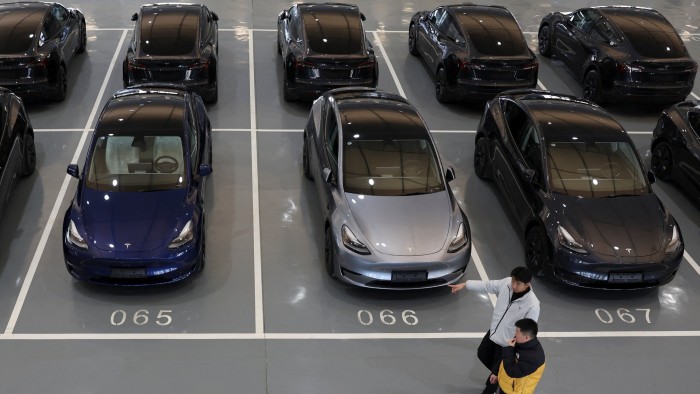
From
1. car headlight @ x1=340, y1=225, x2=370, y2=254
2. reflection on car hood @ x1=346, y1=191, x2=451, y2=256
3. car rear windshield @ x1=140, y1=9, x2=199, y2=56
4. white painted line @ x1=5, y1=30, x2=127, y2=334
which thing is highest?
car rear windshield @ x1=140, y1=9, x2=199, y2=56

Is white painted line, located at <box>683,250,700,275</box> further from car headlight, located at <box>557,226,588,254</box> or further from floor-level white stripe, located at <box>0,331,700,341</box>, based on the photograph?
car headlight, located at <box>557,226,588,254</box>

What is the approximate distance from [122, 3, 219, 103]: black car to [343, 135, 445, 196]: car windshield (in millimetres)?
4309

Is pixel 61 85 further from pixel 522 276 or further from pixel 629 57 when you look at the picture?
pixel 522 276

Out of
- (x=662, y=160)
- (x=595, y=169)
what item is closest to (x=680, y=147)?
(x=662, y=160)

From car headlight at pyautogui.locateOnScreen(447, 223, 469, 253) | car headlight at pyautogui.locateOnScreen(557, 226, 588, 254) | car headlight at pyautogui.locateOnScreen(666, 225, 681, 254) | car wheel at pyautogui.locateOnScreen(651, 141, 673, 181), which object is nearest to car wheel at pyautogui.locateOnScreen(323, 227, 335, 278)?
car headlight at pyautogui.locateOnScreen(447, 223, 469, 253)

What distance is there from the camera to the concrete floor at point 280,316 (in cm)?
845

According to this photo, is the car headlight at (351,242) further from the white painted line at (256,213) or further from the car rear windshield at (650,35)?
the car rear windshield at (650,35)

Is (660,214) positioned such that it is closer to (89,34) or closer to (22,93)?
(22,93)

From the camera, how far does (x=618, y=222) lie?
9953 millimetres

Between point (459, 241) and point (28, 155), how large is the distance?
6.18 metres

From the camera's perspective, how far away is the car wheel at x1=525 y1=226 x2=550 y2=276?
9977mm

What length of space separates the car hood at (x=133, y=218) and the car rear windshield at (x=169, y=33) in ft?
15.2

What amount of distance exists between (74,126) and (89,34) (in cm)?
474

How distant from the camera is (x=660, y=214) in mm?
10188
